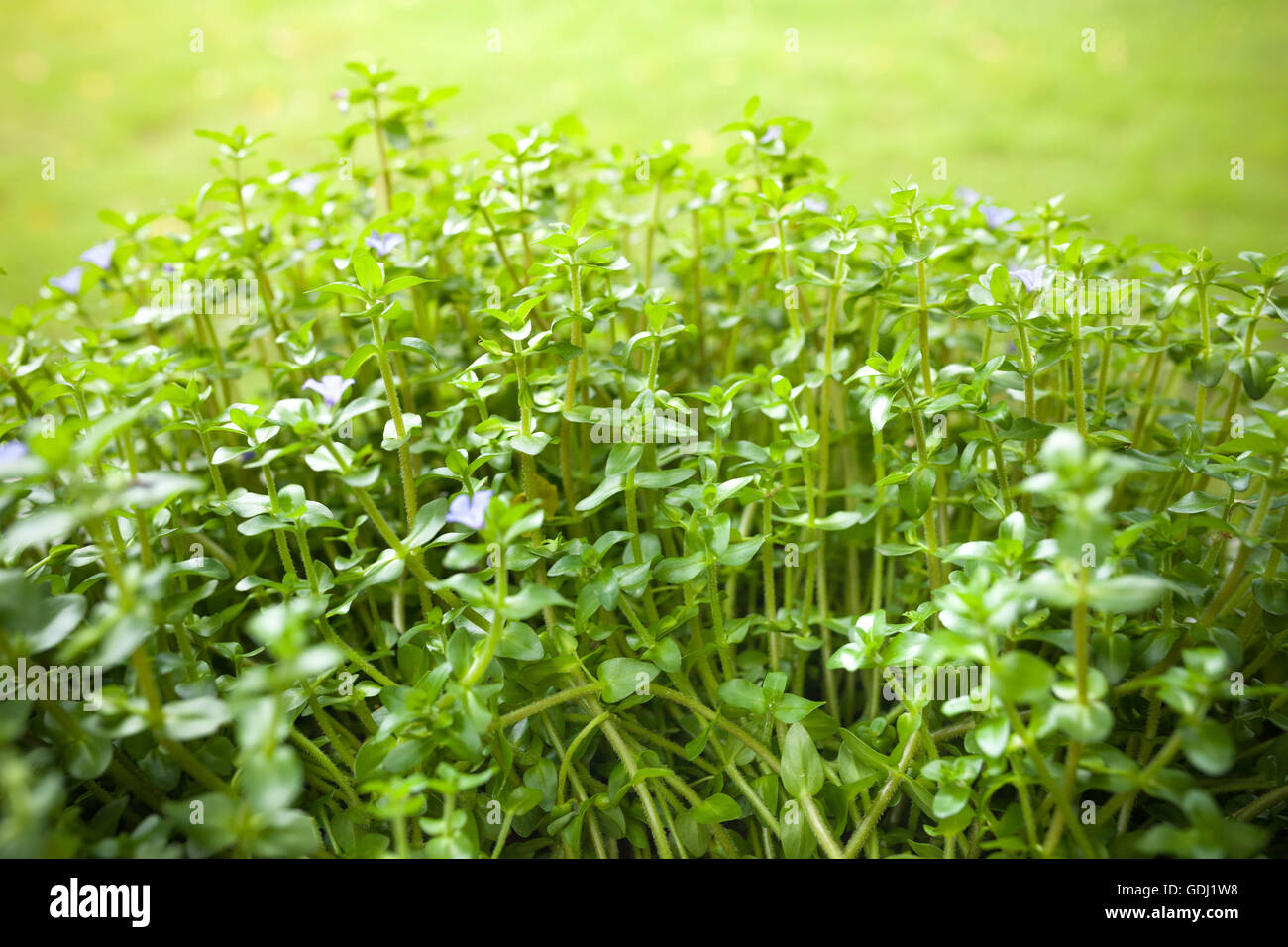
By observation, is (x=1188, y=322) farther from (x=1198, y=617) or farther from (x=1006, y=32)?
(x=1006, y=32)

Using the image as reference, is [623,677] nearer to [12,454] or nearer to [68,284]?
[12,454]

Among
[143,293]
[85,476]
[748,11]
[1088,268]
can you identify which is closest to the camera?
[85,476]

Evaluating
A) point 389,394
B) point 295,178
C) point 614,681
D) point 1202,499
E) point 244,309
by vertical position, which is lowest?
point 614,681

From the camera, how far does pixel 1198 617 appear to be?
2.61ft

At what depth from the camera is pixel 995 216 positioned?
116 cm

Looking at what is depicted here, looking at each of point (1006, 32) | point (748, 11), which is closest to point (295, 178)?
point (748, 11)

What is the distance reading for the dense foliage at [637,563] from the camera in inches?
24.7

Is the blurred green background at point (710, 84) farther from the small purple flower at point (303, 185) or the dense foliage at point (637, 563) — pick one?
the dense foliage at point (637, 563)

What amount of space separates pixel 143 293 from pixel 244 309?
287 millimetres

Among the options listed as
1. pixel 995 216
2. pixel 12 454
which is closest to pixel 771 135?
pixel 995 216

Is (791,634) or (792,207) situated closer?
(791,634)

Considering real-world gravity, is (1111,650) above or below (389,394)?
below

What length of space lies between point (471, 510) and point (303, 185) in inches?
26.7

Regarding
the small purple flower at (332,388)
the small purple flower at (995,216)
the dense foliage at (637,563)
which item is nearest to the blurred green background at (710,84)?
the small purple flower at (995,216)
